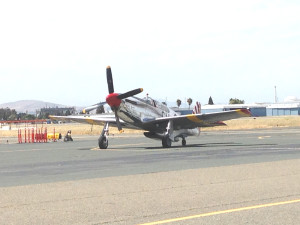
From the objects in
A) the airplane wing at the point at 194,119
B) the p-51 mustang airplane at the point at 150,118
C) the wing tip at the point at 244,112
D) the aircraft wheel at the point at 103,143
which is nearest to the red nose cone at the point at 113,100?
the p-51 mustang airplane at the point at 150,118

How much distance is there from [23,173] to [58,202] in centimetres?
744

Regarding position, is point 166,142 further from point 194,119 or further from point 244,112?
point 244,112

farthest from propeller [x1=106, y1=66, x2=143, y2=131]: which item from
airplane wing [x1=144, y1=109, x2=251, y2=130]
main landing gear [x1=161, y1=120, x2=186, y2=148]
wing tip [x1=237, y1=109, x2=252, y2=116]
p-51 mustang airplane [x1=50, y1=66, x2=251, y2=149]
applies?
wing tip [x1=237, y1=109, x2=252, y2=116]

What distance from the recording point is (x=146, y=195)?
39.8 ft

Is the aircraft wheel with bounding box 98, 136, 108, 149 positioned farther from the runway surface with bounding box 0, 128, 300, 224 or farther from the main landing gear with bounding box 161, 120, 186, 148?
the runway surface with bounding box 0, 128, 300, 224

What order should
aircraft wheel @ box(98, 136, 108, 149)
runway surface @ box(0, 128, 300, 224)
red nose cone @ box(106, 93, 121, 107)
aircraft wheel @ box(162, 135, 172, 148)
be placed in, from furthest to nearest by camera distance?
aircraft wheel @ box(162, 135, 172, 148) < aircraft wheel @ box(98, 136, 108, 149) < red nose cone @ box(106, 93, 121, 107) < runway surface @ box(0, 128, 300, 224)

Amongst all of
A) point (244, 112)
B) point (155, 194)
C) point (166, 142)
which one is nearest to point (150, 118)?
point (166, 142)

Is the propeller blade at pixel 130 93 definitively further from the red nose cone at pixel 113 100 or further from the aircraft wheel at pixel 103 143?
the aircraft wheel at pixel 103 143

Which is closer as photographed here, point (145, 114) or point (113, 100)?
point (113, 100)

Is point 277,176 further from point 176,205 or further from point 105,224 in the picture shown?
point 105,224

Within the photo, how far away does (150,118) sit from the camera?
114 feet

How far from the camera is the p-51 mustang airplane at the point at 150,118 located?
32.5 meters

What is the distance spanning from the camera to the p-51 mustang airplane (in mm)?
32531

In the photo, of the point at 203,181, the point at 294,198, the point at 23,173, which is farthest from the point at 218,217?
the point at 23,173
